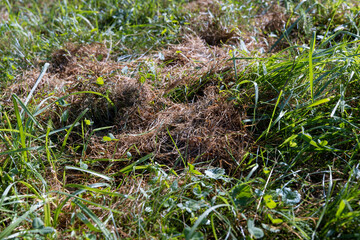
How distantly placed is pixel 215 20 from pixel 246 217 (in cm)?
197

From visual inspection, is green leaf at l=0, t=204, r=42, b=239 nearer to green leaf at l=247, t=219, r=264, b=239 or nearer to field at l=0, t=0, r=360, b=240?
field at l=0, t=0, r=360, b=240

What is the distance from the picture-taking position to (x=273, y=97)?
6.33 feet

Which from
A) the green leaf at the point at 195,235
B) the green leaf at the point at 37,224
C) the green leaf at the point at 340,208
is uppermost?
the green leaf at the point at 37,224

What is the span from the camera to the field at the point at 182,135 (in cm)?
141

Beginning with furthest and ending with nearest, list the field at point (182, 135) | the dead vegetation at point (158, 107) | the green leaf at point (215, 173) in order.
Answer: the dead vegetation at point (158, 107) → the green leaf at point (215, 173) → the field at point (182, 135)

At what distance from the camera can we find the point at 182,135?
186cm

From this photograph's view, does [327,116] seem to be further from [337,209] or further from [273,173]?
[337,209]

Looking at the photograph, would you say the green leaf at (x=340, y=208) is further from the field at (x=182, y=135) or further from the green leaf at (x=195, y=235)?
the green leaf at (x=195, y=235)

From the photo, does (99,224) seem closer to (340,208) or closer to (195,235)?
(195,235)

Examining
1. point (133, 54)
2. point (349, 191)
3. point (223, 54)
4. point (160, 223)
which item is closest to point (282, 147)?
point (349, 191)

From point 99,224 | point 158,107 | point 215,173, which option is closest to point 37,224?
point 99,224

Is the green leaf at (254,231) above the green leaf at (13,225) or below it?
below

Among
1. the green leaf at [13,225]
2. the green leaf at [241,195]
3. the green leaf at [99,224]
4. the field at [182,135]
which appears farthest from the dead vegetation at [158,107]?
the green leaf at [13,225]

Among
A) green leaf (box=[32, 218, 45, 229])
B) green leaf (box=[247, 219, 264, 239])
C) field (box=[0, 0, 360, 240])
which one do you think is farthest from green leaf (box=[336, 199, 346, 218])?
green leaf (box=[32, 218, 45, 229])
